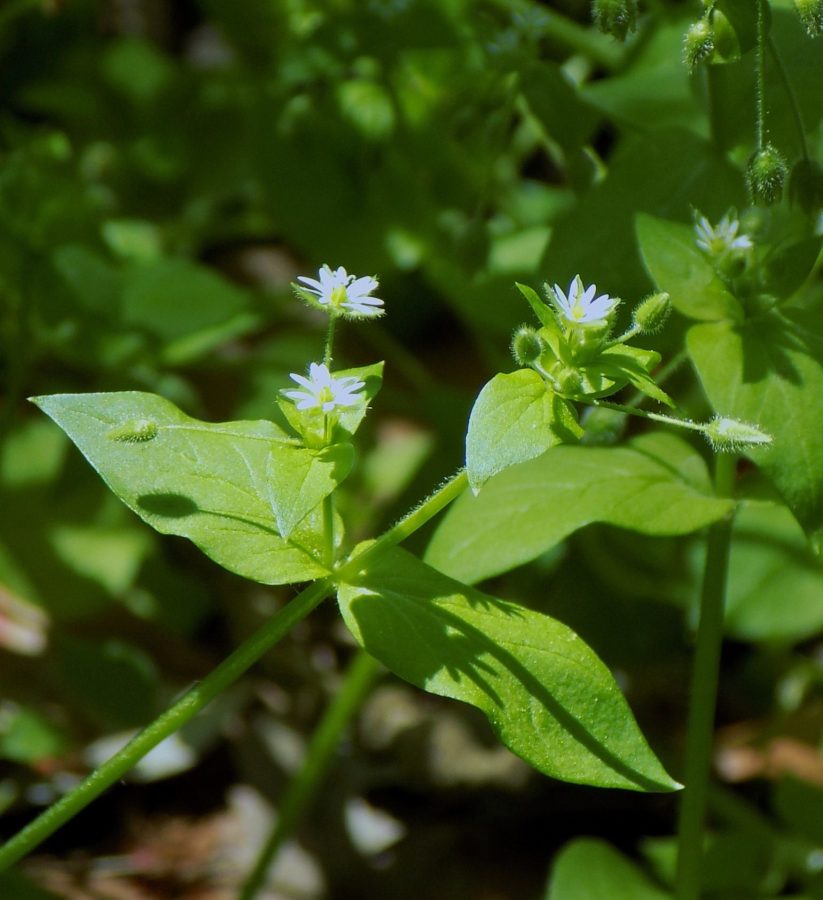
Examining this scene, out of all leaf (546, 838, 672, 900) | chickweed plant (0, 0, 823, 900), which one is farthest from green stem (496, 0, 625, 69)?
leaf (546, 838, 672, 900)

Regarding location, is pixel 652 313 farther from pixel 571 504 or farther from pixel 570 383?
pixel 571 504

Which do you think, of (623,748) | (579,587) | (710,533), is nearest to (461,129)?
(579,587)

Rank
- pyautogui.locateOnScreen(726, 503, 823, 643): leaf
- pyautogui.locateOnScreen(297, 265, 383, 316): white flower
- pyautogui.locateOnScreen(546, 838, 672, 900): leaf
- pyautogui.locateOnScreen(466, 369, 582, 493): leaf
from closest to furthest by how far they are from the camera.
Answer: pyautogui.locateOnScreen(466, 369, 582, 493): leaf → pyautogui.locateOnScreen(297, 265, 383, 316): white flower → pyautogui.locateOnScreen(546, 838, 672, 900): leaf → pyautogui.locateOnScreen(726, 503, 823, 643): leaf

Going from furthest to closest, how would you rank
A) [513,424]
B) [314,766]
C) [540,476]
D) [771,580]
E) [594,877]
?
[771,580]
[314,766]
[594,877]
[540,476]
[513,424]

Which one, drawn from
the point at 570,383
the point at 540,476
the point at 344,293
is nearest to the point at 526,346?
the point at 570,383

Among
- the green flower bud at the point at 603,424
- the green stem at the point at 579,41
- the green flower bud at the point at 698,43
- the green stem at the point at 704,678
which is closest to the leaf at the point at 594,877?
the green stem at the point at 704,678

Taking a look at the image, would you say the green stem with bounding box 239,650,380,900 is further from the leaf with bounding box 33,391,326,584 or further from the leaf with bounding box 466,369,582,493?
the leaf with bounding box 466,369,582,493

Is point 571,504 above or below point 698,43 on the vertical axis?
below
